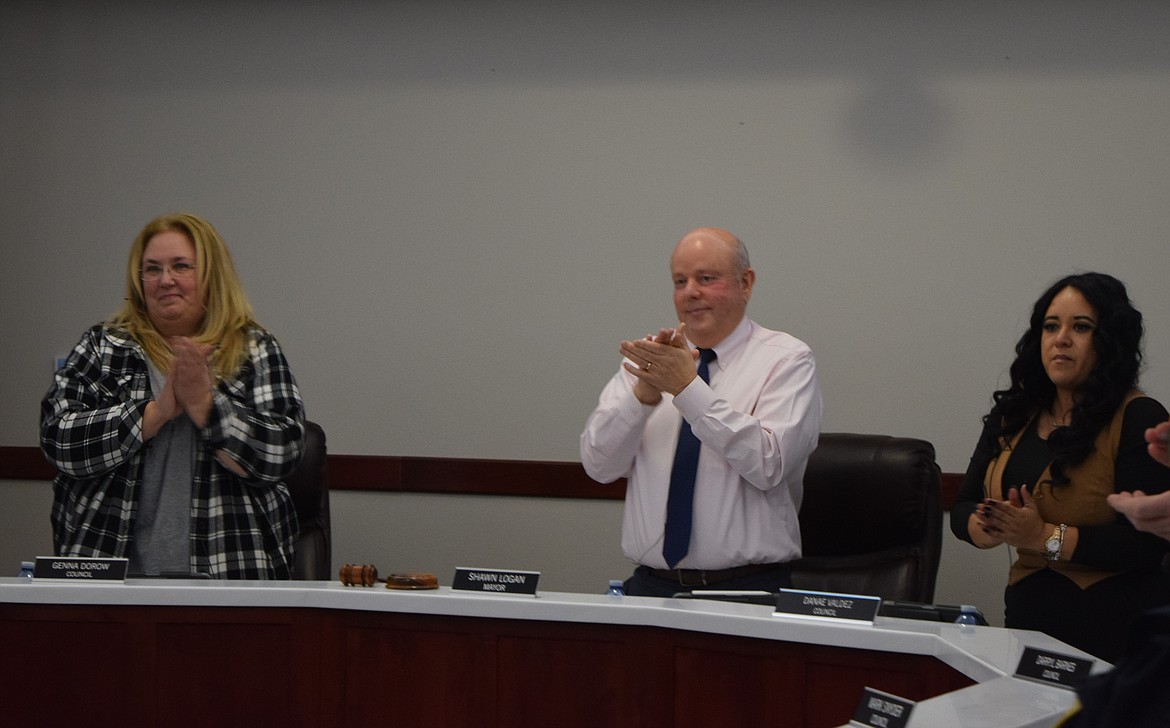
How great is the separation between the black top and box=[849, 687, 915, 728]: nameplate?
107cm

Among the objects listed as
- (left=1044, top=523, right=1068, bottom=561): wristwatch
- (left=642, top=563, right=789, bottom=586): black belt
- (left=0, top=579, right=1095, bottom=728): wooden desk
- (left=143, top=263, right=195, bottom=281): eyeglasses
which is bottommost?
(left=0, top=579, right=1095, bottom=728): wooden desk

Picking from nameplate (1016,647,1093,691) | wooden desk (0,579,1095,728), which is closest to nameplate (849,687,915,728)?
nameplate (1016,647,1093,691)

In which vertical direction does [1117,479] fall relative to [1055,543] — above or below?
above

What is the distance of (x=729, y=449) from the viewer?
2537mm

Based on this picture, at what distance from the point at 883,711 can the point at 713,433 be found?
45.4 inches

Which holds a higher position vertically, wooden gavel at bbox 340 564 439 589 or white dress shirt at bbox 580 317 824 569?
white dress shirt at bbox 580 317 824 569

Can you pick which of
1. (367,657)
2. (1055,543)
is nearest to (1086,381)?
(1055,543)

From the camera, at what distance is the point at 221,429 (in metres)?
2.44

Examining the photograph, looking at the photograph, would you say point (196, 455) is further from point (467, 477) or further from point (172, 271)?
point (467, 477)

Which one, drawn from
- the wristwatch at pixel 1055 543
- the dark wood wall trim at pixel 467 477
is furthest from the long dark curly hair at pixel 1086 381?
the dark wood wall trim at pixel 467 477

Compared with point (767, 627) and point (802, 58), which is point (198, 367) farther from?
point (802, 58)

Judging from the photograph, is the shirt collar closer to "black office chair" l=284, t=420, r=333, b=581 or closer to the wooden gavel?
the wooden gavel

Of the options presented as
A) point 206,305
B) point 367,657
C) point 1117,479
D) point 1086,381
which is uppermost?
point 206,305

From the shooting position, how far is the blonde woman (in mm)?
2443
